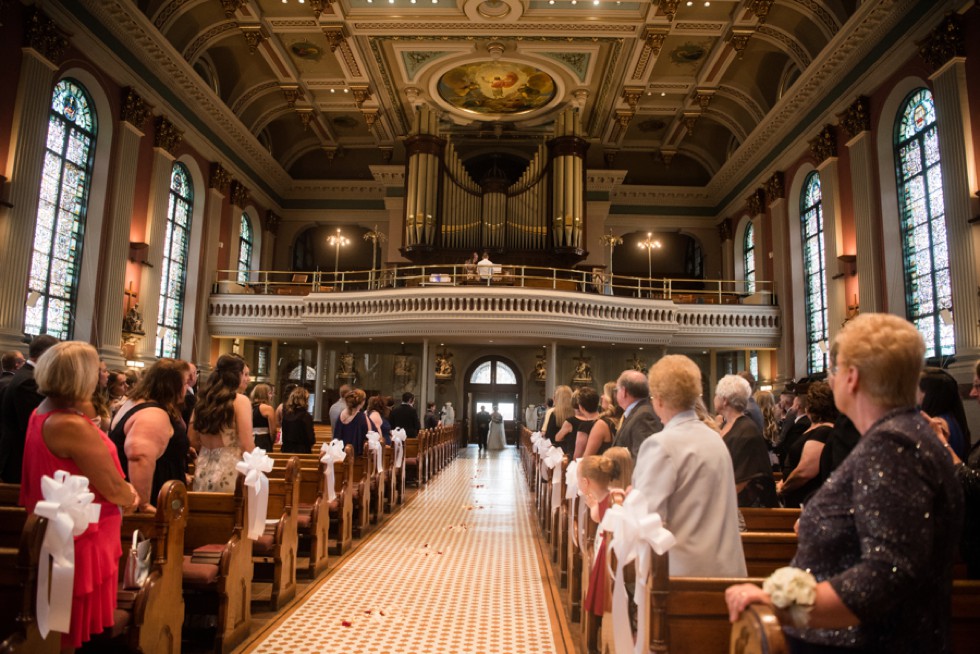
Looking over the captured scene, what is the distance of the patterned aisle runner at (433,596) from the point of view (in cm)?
398

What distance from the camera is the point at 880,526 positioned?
1.40 m

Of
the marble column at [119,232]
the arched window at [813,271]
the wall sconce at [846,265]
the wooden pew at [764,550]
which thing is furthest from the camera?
the arched window at [813,271]

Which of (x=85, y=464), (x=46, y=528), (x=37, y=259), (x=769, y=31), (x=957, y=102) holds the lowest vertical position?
(x=46, y=528)

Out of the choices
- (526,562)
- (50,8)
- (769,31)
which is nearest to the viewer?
(526,562)

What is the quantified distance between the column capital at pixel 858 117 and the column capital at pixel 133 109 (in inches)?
582

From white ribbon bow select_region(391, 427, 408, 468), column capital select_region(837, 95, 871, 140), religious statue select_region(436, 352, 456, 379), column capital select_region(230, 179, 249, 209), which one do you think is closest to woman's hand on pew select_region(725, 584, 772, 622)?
white ribbon bow select_region(391, 427, 408, 468)

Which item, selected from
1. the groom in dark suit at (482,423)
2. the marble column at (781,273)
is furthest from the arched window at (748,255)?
the groom in dark suit at (482,423)

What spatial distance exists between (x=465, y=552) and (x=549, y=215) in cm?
1493

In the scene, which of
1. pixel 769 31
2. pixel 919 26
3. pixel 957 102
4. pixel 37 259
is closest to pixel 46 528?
pixel 37 259

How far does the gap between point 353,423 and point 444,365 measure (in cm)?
1280

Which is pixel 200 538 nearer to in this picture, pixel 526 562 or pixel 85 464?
pixel 85 464

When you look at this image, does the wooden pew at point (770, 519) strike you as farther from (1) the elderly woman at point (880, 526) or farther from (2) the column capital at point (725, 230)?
(2) the column capital at point (725, 230)

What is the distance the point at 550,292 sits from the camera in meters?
16.2

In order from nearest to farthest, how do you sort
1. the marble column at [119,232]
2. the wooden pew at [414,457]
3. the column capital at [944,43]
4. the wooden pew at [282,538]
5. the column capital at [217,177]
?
the wooden pew at [282,538], the column capital at [944,43], the wooden pew at [414,457], the marble column at [119,232], the column capital at [217,177]
